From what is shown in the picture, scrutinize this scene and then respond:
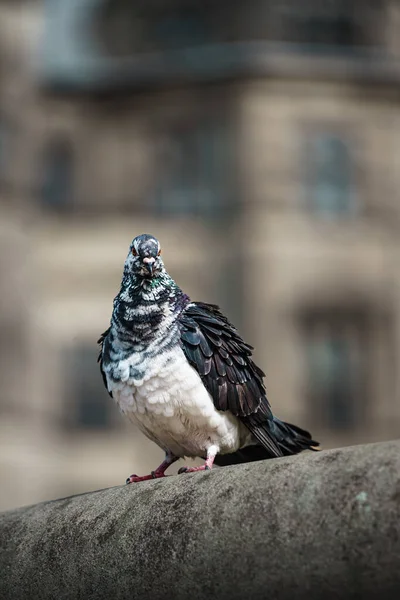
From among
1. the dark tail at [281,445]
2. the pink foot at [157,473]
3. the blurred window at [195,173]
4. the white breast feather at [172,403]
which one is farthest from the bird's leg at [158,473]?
the blurred window at [195,173]

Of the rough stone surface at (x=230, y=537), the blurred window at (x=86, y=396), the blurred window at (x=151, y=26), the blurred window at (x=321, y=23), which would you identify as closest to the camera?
the rough stone surface at (x=230, y=537)

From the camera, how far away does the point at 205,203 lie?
2520 centimetres

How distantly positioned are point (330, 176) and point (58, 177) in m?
5.62

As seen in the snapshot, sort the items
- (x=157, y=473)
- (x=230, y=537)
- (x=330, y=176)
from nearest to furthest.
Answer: (x=230, y=537), (x=157, y=473), (x=330, y=176)

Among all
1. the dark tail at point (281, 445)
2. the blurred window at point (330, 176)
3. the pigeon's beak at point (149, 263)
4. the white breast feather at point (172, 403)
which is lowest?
the dark tail at point (281, 445)

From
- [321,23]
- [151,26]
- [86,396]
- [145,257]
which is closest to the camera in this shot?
[145,257]

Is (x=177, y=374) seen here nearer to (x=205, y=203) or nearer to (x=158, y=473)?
(x=158, y=473)

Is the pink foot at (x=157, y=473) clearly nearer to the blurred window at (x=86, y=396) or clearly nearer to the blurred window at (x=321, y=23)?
the blurred window at (x=86, y=396)

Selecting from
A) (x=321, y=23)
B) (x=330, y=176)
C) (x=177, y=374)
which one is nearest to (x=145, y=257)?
(x=177, y=374)

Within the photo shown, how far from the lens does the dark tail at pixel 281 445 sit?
6012 millimetres

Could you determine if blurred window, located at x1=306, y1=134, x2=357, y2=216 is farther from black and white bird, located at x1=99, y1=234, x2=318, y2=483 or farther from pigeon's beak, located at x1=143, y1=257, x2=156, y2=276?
pigeon's beak, located at x1=143, y1=257, x2=156, y2=276

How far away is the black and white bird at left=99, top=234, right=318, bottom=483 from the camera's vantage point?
5734 mm

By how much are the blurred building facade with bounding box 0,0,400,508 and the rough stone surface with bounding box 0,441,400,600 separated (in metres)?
18.4

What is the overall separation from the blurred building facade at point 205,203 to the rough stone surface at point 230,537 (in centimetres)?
1835
